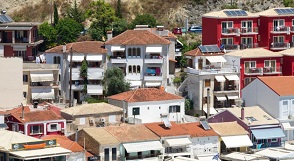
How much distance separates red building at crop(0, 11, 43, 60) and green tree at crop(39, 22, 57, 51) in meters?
3.08

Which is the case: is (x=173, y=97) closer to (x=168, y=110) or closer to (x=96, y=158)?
(x=168, y=110)

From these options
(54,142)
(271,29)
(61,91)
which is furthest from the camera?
(271,29)

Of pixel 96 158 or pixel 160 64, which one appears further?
pixel 160 64

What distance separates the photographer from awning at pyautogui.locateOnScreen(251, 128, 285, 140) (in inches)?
3565

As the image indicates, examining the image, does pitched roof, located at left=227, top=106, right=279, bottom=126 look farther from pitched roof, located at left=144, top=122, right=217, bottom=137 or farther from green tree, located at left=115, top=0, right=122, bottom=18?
green tree, located at left=115, top=0, right=122, bottom=18

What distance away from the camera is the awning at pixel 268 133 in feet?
297

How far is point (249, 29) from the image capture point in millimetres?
107062

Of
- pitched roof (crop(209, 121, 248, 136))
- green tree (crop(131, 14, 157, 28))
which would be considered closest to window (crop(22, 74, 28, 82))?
pitched roof (crop(209, 121, 248, 136))

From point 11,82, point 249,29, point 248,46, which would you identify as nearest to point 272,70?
point 248,46

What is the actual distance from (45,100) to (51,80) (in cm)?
166

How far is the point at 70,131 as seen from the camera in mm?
88812

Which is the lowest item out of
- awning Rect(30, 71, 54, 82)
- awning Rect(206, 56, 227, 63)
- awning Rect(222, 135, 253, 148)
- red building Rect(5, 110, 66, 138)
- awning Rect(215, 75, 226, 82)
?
awning Rect(222, 135, 253, 148)

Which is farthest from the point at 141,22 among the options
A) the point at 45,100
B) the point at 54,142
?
the point at 54,142

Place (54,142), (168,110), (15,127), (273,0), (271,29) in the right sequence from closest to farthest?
(54,142) < (15,127) < (168,110) < (271,29) < (273,0)
